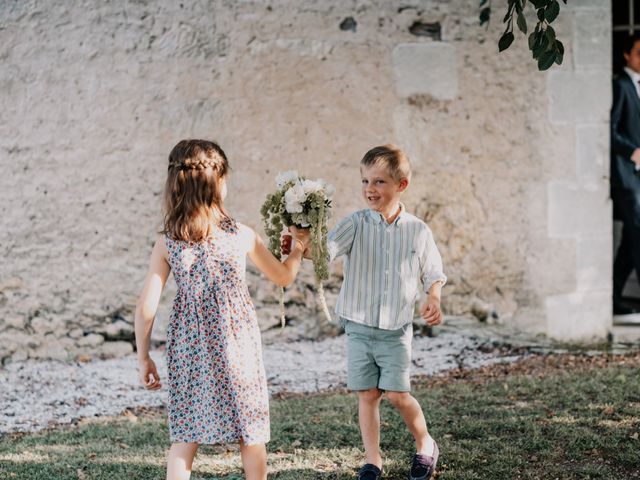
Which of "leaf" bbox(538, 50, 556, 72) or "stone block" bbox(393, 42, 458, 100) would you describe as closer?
"leaf" bbox(538, 50, 556, 72)

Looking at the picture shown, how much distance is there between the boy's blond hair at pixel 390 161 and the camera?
3.46 m

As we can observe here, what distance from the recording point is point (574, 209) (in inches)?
254

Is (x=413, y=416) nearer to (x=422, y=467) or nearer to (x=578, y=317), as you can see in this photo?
(x=422, y=467)

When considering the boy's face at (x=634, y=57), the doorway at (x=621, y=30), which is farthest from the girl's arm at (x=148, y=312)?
the boy's face at (x=634, y=57)

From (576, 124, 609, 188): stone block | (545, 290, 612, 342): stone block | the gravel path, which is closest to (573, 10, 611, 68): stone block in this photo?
(576, 124, 609, 188): stone block

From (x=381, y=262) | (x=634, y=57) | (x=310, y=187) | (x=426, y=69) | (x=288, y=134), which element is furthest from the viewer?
(x=634, y=57)

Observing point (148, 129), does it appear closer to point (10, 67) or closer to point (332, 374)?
point (10, 67)

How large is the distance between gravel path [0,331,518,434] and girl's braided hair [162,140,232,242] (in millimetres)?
2057

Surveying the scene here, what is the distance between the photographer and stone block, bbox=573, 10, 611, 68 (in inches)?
250

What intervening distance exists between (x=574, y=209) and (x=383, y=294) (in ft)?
11.1

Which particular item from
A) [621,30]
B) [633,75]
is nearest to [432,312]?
[633,75]

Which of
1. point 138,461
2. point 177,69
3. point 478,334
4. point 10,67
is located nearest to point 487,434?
point 138,461

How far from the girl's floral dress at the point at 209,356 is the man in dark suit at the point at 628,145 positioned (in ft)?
14.2

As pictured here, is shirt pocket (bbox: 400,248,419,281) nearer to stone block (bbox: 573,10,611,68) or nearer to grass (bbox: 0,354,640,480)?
grass (bbox: 0,354,640,480)
